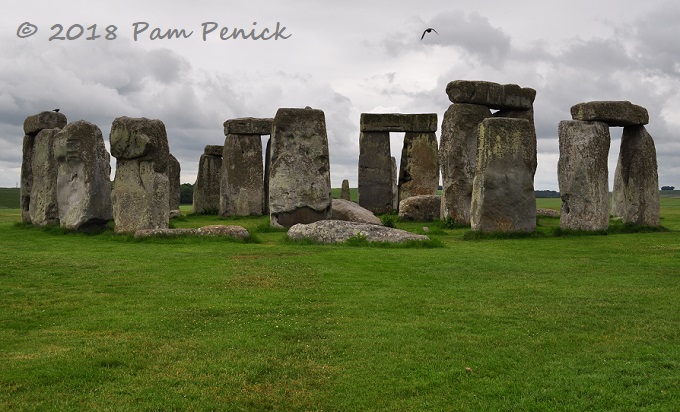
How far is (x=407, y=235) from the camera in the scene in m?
17.2

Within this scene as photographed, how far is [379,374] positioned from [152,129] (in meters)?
14.1

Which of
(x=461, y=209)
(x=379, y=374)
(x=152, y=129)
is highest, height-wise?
(x=152, y=129)

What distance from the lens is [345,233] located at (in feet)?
56.9

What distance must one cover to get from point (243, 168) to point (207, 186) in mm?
3335

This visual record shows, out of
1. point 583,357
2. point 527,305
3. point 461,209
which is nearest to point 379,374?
point 583,357

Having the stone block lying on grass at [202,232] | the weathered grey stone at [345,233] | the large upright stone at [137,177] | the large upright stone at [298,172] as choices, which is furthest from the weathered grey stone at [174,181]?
the weathered grey stone at [345,233]

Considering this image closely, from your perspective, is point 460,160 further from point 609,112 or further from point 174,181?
point 174,181

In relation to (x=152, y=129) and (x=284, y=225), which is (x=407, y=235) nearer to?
(x=284, y=225)

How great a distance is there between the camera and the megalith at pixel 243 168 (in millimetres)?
30562

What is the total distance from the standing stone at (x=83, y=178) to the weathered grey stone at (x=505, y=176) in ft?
33.9

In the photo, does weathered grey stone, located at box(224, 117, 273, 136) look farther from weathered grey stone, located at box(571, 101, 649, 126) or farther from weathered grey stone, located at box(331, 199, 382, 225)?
weathered grey stone, located at box(571, 101, 649, 126)

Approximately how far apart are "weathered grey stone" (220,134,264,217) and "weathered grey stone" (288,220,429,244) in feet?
42.0

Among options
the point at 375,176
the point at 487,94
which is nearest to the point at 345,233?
the point at 487,94

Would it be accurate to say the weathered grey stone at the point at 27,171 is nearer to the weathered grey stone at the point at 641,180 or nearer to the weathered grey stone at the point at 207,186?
the weathered grey stone at the point at 207,186
